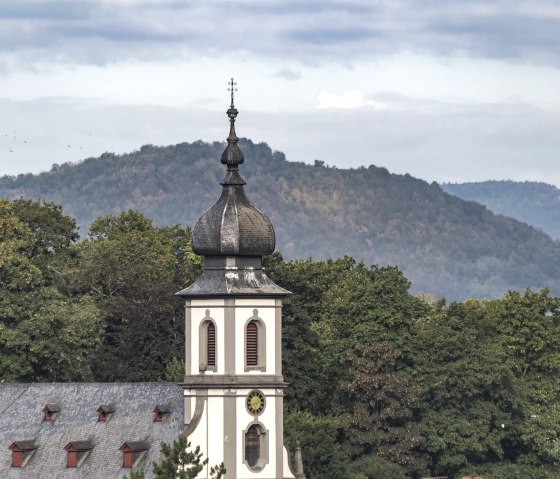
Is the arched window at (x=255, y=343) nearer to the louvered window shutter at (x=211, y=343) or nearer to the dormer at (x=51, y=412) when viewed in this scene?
the louvered window shutter at (x=211, y=343)

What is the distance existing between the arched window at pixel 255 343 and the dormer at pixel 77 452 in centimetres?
719

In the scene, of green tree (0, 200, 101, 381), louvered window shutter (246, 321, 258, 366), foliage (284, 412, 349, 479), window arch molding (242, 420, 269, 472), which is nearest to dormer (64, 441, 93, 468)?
window arch molding (242, 420, 269, 472)

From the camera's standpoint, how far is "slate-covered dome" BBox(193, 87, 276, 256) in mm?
90000

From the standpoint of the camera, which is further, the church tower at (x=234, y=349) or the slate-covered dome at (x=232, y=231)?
the slate-covered dome at (x=232, y=231)

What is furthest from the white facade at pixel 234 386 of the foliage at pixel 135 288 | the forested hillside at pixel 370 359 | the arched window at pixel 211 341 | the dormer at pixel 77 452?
the foliage at pixel 135 288

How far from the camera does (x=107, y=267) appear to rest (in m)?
130

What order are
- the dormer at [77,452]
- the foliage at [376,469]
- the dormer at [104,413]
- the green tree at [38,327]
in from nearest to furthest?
the dormer at [77,452] → the dormer at [104,413] → the foliage at [376,469] → the green tree at [38,327]

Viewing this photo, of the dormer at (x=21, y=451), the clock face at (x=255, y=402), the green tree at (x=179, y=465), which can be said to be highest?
the clock face at (x=255, y=402)

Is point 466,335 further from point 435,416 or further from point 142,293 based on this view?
point 142,293

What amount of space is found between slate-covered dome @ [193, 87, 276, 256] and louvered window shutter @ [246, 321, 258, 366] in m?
2.84

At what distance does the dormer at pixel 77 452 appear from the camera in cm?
9050

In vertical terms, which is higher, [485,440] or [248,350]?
[248,350]

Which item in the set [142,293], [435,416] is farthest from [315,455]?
[142,293]

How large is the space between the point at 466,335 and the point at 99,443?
32.9 meters
